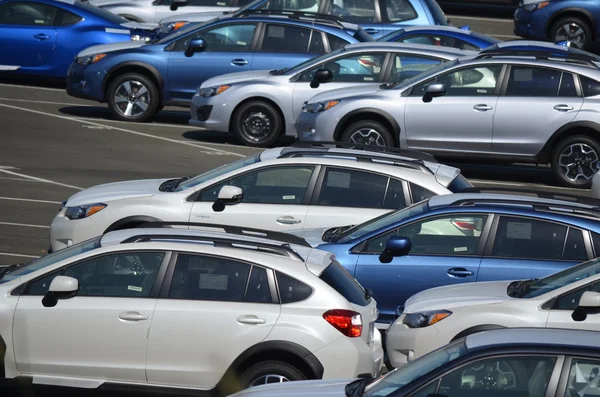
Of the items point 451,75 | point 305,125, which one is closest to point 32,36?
point 305,125

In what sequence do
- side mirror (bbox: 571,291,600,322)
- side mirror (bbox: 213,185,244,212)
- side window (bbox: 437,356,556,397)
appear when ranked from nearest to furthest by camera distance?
side window (bbox: 437,356,556,397) < side mirror (bbox: 571,291,600,322) < side mirror (bbox: 213,185,244,212)

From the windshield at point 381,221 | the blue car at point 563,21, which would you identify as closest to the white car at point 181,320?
the windshield at point 381,221

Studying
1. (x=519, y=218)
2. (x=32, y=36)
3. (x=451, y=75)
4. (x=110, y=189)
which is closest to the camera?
(x=519, y=218)

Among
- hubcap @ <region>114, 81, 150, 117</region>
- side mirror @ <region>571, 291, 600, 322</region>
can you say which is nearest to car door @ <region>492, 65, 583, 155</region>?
hubcap @ <region>114, 81, 150, 117</region>

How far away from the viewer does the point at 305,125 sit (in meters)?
17.2

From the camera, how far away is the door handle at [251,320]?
8.48 meters

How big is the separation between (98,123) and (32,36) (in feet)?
7.96

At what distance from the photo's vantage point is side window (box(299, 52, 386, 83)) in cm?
1798

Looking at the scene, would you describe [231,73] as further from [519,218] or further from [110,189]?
[519,218]

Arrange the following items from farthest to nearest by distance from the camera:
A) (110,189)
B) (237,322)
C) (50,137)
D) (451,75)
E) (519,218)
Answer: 1. (50,137)
2. (451,75)
3. (110,189)
4. (519,218)
5. (237,322)

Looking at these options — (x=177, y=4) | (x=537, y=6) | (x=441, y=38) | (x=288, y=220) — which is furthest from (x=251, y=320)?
(x=537, y=6)

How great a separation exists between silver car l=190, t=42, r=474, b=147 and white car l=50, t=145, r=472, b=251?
18.6 ft

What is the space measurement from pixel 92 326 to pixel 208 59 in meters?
11.3

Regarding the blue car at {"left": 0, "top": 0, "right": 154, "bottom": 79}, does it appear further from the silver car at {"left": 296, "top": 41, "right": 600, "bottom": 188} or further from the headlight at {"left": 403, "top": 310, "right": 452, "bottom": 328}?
the headlight at {"left": 403, "top": 310, "right": 452, "bottom": 328}
